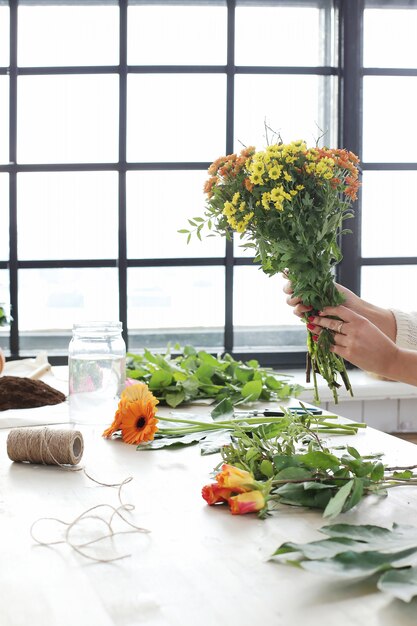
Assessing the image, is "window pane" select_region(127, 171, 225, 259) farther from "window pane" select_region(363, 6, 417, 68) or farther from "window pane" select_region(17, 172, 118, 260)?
"window pane" select_region(363, 6, 417, 68)

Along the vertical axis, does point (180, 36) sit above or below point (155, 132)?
above

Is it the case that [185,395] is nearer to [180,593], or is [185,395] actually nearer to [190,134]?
[180,593]

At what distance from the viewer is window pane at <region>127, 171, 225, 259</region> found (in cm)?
340

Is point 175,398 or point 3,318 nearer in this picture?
point 175,398

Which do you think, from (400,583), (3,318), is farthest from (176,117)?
(400,583)

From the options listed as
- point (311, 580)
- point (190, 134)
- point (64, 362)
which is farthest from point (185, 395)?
point (190, 134)

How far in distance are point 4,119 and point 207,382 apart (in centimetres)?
174

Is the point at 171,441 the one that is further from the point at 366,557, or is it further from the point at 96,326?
the point at 366,557

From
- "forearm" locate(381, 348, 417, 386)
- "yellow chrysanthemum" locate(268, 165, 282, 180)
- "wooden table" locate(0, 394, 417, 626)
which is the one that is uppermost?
"yellow chrysanthemum" locate(268, 165, 282, 180)

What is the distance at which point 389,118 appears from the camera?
136 inches

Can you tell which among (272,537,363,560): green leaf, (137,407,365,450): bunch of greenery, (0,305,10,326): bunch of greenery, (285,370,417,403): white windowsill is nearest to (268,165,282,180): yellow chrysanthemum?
(137,407,365,450): bunch of greenery

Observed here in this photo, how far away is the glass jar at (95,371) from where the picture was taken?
184 cm

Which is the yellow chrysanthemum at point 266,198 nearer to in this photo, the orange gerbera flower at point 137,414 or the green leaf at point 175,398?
the orange gerbera flower at point 137,414

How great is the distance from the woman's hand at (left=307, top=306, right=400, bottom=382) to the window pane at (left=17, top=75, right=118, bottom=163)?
1857 mm
